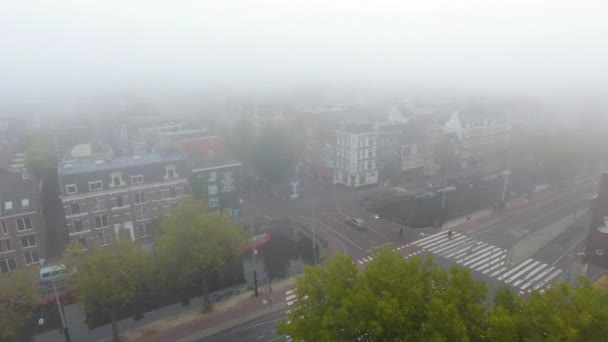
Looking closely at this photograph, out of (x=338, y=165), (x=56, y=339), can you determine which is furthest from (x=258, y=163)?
(x=56, y=339)

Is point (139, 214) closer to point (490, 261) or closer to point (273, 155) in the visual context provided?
point (273, 155)

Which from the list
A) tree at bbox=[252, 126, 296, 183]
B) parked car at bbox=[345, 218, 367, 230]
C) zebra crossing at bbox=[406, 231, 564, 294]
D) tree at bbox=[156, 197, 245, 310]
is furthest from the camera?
tree at bbox=[252, 126, 296, 183]

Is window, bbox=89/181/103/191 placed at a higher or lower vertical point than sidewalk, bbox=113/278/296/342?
higher

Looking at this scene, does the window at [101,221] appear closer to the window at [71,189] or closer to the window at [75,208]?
the window at [75,208]

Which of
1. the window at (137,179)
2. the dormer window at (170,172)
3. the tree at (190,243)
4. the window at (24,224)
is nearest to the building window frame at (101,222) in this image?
the window at (137,179)

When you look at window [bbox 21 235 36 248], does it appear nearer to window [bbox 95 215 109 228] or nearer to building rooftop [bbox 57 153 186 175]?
window [bbox 95 215 109 228]

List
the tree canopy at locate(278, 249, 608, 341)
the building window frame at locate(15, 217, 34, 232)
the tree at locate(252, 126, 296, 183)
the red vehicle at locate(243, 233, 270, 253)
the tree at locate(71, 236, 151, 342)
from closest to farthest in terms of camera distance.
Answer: the tree canopy at locate(278, 249, 608, 341), the tree at locate(71, 236, 151, 342), the building window frame at locate(15, 217, 34, 232), the red vehicle at locate(243, 233, 270, 253), the tree at locate(252, 126, 296, 183)

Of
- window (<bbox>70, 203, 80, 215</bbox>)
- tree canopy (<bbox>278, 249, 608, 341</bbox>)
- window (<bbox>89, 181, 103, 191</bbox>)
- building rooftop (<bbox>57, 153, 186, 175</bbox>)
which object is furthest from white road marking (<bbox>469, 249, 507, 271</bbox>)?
window (<bbox>70, 203, 80, 215</bbox>)
